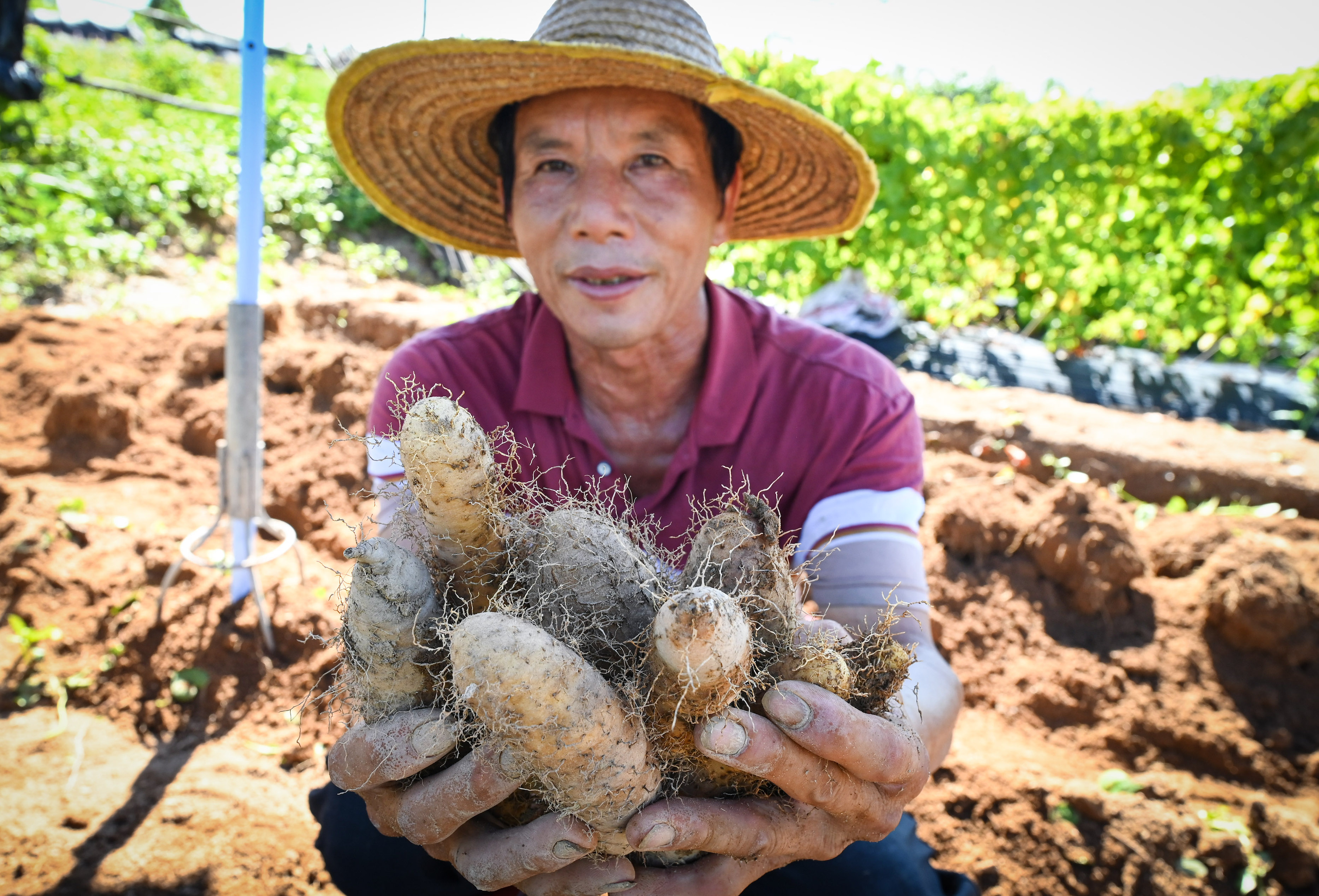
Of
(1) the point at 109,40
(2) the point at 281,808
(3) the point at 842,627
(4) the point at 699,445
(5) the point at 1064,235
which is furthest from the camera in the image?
(1) the point at 109,40

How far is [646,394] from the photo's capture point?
Result: 2.15 meters

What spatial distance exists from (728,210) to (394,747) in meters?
1.70

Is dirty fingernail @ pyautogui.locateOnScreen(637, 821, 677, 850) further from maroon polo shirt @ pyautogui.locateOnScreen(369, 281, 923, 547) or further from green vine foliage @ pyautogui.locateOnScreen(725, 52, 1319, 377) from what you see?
green vine foliage @ pyautogui.locateOnScreen(725, 52, 1319, 377)

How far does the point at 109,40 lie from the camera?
49.4ft

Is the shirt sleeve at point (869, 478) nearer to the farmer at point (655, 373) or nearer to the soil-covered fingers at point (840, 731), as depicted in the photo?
the farmer at point (655, 373)

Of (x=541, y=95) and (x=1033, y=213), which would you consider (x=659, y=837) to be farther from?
(x=1033, y=213)

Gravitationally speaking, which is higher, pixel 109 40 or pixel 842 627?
pixel 109 40

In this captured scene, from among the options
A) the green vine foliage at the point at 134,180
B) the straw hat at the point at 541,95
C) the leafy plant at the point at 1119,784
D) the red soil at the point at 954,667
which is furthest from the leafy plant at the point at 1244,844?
the green vine foliage at the point at 134,180

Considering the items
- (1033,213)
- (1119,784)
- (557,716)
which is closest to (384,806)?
(557,716)

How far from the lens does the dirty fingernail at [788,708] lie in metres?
1.05

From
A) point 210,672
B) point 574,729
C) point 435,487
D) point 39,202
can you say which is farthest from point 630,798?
point 39,202

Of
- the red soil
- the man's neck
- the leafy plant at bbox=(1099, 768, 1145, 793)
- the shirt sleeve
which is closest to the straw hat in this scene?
the man's neck

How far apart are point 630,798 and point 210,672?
8.05 feet

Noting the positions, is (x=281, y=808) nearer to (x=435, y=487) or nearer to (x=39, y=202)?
(x=435, y=487)
